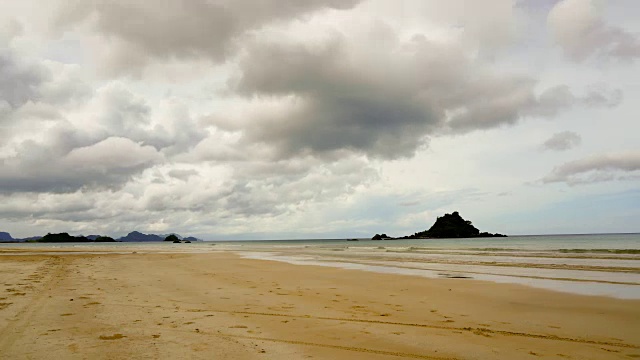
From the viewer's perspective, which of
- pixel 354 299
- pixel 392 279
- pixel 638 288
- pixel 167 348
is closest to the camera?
pixel 167 348

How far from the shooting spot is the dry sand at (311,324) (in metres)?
7.43

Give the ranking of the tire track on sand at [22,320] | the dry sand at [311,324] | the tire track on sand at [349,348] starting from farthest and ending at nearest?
1. the tire track on sand at [22,320]
2. the dry sand at [311,324]
3. the tire track on sand at [349,348]

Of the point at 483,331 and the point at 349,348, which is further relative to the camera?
the point at 483,331

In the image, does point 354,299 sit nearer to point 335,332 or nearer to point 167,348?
point 335,332

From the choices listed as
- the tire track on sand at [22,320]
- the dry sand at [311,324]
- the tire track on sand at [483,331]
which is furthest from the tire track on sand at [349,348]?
the tire track on sand at [22,320]

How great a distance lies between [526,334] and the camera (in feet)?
29.3

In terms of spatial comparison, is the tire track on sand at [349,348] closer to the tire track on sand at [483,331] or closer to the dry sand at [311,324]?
the dry sand at [311,324]

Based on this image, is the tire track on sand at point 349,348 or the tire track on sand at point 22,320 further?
the tire track on sand at point 22,320

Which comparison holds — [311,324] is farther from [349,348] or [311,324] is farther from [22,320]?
[22,320]

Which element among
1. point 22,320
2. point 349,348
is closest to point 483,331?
point 349,348

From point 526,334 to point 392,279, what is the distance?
12063 mm

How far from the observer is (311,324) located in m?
9.82

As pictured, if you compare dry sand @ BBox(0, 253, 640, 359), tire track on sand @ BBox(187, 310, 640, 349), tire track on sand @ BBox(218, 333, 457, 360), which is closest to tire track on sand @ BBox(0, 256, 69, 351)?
dry sand @ BBox(0, 253, 640, 359)

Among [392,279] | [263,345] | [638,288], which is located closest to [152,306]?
[263,345]
